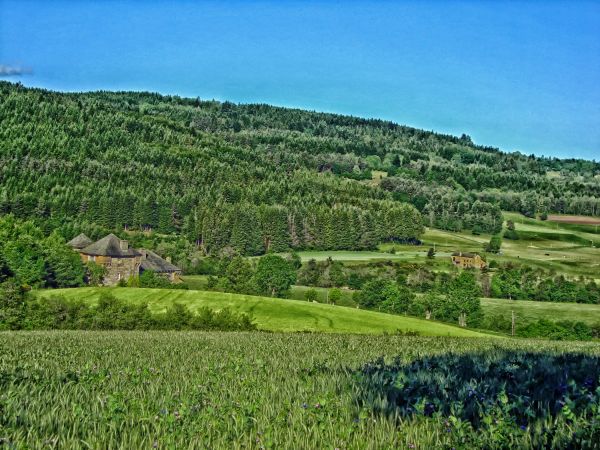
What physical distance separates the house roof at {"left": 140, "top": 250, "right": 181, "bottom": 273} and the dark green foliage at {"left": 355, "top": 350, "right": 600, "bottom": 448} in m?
172

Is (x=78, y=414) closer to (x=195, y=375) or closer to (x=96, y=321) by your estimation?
(x=195, y=375)

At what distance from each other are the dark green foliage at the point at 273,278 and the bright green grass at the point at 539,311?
4521 centimetres

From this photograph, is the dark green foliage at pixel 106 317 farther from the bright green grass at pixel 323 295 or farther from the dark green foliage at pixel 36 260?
the bright green grass at pixel 323 295

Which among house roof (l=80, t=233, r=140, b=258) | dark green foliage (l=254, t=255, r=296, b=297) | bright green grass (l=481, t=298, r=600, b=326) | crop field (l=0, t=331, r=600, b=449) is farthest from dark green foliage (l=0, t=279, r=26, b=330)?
house roof (l=80, t=233, r=140, b=258)

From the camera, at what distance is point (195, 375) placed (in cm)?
1299

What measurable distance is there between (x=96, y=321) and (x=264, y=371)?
42.8m

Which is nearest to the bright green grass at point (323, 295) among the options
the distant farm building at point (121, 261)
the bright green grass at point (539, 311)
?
the bright green grass at point (539, 311)

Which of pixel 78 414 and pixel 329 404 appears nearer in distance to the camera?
pixel 78 414

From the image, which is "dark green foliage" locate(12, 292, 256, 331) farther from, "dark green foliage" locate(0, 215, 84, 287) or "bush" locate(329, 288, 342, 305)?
"bush" locate(329, 288, 342, 305)

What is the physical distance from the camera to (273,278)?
14675 centimetres

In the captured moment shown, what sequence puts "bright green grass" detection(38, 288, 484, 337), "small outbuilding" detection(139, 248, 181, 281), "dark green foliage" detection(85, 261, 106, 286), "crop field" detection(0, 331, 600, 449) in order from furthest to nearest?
"small outbuilding" detection(139, 248, 181, 281)
"dark green foliage" detection(85, 261, 106, 286)
"bright green grass" detection(38, 288, 484, 337)
"crop field" detection(0, 331, 600, 449)

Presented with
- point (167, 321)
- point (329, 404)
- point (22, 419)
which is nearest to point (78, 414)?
point (22, 419)

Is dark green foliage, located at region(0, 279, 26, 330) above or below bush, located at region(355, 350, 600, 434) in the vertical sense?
below

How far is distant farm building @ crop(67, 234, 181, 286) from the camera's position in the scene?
180m
